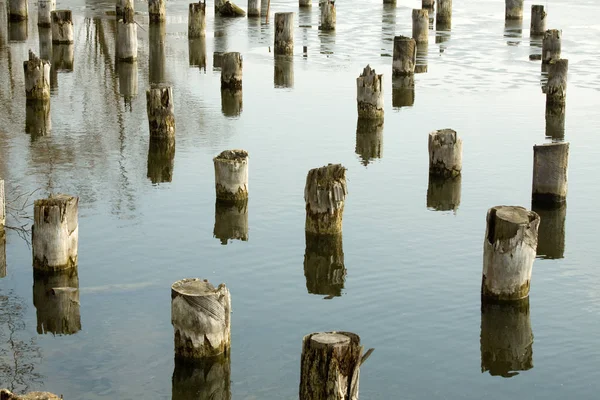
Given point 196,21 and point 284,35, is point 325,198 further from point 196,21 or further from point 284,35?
point 196,21

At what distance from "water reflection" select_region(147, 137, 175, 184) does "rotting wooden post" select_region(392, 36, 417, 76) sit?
754 centimetres

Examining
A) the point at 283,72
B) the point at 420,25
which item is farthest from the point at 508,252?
the point at 420,25

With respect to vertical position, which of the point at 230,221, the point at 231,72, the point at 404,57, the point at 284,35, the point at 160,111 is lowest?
the point at 230,221

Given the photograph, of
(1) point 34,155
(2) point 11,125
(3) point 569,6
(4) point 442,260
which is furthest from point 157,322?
(3) point 569,6

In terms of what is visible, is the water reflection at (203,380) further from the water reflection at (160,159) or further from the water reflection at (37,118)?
the water reflection at (37,118)

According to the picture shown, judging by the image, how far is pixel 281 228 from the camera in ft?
41.4

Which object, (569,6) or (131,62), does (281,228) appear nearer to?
(131,62)

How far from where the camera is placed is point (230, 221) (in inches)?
506

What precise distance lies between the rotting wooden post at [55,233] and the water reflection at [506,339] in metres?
4.15

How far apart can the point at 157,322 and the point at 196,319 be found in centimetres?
118

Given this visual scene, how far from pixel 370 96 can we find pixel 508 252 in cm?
856

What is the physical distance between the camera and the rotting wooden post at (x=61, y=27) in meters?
25.4

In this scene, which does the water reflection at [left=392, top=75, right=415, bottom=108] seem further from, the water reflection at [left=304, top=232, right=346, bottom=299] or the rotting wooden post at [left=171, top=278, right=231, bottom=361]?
the rotting wooden post at [left=171, top=278, right=231, bottom=361]

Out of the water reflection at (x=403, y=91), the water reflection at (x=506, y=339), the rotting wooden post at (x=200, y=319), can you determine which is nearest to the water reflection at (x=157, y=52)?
the water reflection at (x=403, y=91)
